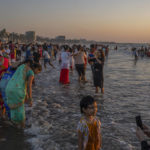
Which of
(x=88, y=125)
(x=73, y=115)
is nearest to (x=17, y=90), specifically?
(x=88, y=125)

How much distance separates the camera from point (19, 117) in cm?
403

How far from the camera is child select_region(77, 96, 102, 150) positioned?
2.51 meters

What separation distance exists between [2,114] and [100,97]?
12.6 feet

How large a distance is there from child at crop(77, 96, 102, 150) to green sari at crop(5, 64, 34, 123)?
5.63ft

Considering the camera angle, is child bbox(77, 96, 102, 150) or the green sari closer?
child bbox(77, 96, 102, 150)

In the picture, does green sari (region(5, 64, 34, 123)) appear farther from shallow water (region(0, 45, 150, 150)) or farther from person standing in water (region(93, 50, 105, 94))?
person standing in water (region(93, 50, 105, 94))

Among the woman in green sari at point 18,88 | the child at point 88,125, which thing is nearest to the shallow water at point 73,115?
the woman in green sari at point 18,88

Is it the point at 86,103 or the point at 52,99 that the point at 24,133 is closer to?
the point at 86,103

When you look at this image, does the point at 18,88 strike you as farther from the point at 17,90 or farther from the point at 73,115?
the point at 73,115

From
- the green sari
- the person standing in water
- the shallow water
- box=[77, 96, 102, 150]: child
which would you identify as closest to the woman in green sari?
the green sari

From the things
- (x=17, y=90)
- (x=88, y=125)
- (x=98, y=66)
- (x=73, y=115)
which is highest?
(x=98, y=66)

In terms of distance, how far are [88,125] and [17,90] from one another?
6.05 ft

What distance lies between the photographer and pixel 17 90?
12.5 ft

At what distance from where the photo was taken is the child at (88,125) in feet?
8.25
